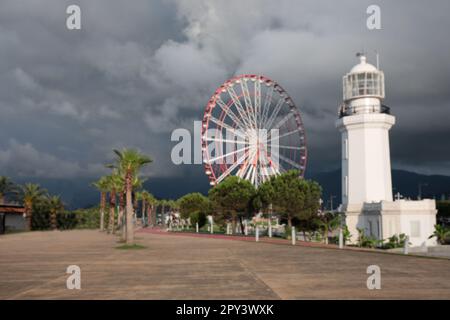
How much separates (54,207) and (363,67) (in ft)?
188

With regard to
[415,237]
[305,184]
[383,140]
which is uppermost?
Answer: [383,140]

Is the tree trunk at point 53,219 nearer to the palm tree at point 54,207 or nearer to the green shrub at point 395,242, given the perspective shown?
the palm tree at point 54,207

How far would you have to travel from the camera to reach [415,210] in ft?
148

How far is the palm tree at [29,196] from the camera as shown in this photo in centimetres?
7525

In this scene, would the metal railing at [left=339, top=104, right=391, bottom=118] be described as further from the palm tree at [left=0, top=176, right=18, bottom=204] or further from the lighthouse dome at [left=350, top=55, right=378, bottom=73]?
the palm tree at [left=0, top=176, right=18, bottom=204]

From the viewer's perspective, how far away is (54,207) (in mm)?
82812

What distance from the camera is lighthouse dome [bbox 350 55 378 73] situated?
51.6 meters

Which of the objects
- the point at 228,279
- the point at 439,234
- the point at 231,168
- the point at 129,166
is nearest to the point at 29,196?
the point at 231,168

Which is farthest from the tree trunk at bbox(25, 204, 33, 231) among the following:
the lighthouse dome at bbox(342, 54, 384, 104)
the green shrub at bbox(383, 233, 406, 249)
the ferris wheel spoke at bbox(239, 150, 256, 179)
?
the green shrub at bbox(383, 233, 406, 249)

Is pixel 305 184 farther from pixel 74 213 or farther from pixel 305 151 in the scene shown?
pixel 74 213

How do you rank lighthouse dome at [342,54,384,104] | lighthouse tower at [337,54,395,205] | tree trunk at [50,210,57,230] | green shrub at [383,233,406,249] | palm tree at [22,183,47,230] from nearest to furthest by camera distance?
1. green shrub at [383,233,406,249]
2. lighthouse tower at [337,54,395,205]
3. lighthouse dome at [342,54,384,104]
4. palm tree at [22,183,47,230]
5. tree trunk at [50,210,57,230]

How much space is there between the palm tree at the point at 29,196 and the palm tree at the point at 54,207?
13.3 ft
